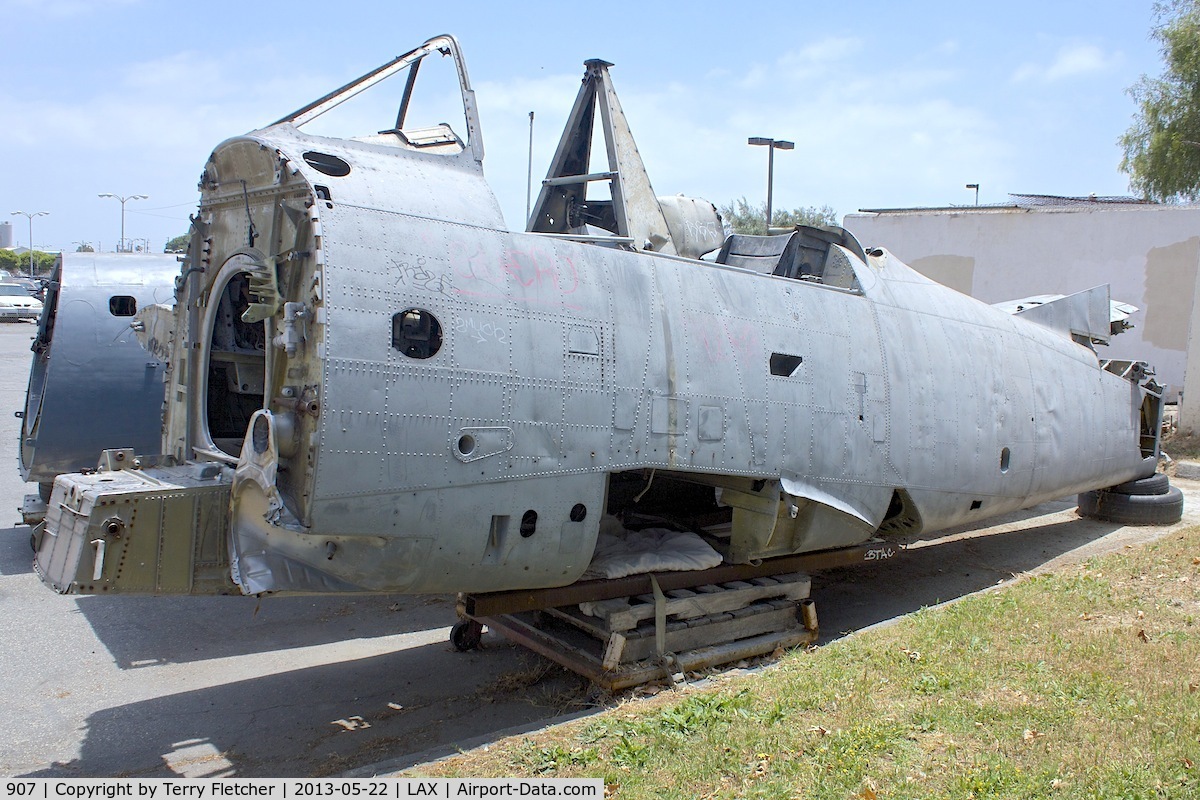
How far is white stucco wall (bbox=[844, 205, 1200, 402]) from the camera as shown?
19031 mm

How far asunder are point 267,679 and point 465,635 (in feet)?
4.76

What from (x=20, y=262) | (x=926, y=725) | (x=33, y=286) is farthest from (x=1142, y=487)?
(x=20, y=262)

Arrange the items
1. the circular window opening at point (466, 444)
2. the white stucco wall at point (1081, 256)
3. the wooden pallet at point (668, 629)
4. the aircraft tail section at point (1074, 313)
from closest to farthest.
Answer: the circular window opening at point (466, 444) < the wooden pallet at point (668, 629) < the aircraft tail section at point (1074, 313) < the white stucco wall at point (1081, 256)

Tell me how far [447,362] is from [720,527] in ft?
11.9

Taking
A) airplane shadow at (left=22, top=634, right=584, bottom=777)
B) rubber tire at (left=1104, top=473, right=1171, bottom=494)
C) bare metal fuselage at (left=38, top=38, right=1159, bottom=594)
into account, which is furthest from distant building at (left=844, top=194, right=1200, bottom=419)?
airplane shadow at (left=22, top=634, right=584, bottom=777)

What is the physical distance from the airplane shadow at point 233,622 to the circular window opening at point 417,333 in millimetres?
2946

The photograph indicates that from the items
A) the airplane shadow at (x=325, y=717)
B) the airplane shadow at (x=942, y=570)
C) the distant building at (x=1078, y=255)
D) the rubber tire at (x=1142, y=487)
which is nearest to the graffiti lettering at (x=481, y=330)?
the airplane shadow at (x=325, y=717)

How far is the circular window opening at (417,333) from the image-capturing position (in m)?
4.89

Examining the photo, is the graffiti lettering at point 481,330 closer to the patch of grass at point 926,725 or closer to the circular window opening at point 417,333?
the circular window opening at point 417,333

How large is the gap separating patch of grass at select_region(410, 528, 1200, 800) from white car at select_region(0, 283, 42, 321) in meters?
37.0

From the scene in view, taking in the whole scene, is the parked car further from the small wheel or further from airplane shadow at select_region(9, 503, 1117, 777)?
the small wheel

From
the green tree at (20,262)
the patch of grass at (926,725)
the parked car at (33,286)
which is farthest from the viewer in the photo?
the green tree at (20,262)

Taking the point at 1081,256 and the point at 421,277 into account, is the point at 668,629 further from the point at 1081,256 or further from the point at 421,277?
the point at 1081,256

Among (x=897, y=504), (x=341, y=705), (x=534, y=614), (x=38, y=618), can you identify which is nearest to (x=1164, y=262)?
(x=897, y=504)
